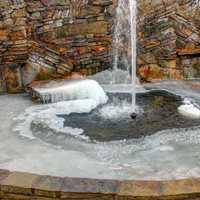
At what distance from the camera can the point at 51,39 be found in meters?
5.89

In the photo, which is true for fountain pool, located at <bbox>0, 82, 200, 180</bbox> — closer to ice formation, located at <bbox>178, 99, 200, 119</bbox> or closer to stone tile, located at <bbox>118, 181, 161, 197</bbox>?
ice formation, located at <bbox>178, 99, 200, 119</bbox>

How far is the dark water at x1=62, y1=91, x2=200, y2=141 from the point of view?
3.89 metres

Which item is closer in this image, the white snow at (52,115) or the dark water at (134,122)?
the dark water at (134,122)

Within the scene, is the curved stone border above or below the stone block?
below

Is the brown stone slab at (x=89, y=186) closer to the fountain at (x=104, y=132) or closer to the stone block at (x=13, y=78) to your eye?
the fountain at (x=104, y=132)

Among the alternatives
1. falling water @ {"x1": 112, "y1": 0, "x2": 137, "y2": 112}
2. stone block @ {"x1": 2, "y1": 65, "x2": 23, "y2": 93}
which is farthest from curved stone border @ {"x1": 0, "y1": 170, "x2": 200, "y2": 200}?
falling water @ {"x1": 112, "y1": 0, "x2": 137, "y2": 112}

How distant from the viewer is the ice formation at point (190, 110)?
4.36 metres

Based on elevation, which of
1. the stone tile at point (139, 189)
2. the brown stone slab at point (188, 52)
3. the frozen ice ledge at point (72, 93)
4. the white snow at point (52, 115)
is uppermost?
the brown stone slab at point (188, 52)

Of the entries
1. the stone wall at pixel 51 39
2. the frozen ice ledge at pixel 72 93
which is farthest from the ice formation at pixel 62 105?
the stone wall at pixel 51 39

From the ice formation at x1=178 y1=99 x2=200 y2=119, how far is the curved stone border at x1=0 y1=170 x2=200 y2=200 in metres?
1.94

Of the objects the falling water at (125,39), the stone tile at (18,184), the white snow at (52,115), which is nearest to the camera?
the stone tile at (18,184)

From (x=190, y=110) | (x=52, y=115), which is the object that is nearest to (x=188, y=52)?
(x=190, y=110)

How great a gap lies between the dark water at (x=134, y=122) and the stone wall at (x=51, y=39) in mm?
1334

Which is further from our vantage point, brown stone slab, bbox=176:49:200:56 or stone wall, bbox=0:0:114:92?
brown stone slab, bbox=176:49:200:56
